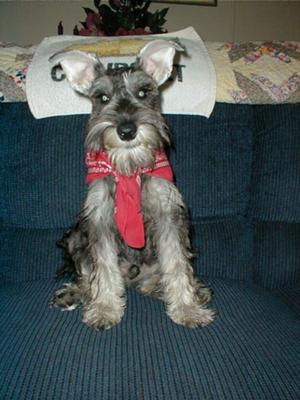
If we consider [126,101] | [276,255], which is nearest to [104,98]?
[126,101]

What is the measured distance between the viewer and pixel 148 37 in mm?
2512

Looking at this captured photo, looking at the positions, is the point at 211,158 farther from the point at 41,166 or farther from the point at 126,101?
the point at 41,166

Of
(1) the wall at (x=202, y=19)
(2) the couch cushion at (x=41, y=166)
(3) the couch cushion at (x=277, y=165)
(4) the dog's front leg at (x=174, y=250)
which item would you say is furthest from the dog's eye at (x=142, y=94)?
(1) the wall at (x=202, y=19)

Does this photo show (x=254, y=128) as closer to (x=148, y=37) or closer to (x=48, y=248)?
(x=148, y=37)

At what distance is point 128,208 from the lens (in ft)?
6.47

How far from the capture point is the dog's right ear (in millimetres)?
1957

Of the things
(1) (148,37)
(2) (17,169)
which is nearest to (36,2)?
(1) (148,37)

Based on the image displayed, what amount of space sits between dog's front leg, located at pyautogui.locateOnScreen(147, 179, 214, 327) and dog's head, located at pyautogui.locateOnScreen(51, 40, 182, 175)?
211 mm

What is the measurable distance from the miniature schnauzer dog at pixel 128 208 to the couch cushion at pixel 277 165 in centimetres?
61

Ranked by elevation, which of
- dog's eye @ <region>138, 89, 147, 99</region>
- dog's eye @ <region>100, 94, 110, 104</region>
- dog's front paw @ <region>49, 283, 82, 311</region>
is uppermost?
dog's eye @ <region>138, 89, 147, 99</region>

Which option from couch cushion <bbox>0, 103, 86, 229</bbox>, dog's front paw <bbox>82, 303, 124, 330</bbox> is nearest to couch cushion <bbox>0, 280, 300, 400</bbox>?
dog's front paw <bbox>82, 303, 124, 330</bbox>

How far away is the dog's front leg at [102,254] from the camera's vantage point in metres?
1.99

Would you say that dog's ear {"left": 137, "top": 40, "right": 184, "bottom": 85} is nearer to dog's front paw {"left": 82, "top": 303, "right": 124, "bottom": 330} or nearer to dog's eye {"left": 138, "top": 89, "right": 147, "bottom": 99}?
dog's eye {"left": 138, "top": 89, "right": 147, "bottom": 99}

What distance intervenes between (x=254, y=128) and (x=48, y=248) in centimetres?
137
